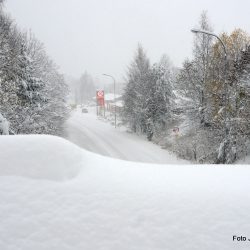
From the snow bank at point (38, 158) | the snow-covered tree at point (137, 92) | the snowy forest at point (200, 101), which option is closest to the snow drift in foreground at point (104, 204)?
the snow bank at point (38, 158)

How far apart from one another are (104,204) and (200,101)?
79.2 ft

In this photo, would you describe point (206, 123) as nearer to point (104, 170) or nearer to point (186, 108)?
point (186, 108)

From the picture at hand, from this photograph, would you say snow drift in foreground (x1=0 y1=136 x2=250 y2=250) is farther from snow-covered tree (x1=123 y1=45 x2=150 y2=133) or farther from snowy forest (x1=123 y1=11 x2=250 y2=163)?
snow-covered tree (x1=123 y1=45 x2=150 y2=133)

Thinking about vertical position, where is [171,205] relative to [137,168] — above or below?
below

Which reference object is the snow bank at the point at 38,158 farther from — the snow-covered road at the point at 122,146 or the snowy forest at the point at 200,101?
the snow-covered road at the point at 122,146

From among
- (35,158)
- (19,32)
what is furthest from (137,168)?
(19,32)

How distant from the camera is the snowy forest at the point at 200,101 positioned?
21.0 m

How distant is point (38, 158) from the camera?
6.05m

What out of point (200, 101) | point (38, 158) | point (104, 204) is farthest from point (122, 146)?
point (104, 204)

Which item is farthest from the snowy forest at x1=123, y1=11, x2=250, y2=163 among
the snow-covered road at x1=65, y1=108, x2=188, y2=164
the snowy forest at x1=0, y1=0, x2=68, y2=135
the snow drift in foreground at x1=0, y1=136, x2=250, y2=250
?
the snow drift in foreground at x1=0, y1=136, x2=250, y2=250

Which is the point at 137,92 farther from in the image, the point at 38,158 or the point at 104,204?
the point at 104,204

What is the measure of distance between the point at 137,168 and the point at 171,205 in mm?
1667

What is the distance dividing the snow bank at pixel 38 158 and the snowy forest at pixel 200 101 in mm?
12083

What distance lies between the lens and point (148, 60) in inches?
1390
